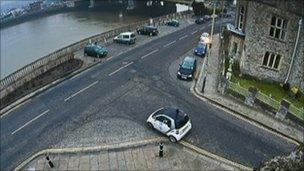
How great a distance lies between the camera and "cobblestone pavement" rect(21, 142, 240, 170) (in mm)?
24125

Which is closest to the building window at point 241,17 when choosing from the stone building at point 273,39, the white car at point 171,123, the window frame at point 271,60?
the stone building at point 273,39

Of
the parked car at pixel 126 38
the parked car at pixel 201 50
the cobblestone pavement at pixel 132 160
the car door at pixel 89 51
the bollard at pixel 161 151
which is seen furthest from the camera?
the parked car at pixel 126 38

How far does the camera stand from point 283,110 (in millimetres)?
29406

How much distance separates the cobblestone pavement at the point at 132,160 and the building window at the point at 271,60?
46.1ft

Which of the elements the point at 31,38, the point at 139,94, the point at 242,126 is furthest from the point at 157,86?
the point at 31,38

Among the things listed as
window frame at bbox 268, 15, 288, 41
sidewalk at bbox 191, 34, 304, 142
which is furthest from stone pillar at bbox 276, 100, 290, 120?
window frame at bbox 268, 15, 288, 41

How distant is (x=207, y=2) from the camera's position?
8400 cm

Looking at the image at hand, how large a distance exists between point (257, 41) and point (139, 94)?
12.8 m

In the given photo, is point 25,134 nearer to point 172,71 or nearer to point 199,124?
point 199,124

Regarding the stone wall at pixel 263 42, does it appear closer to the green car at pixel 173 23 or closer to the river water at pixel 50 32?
the green car at pixel 173 23

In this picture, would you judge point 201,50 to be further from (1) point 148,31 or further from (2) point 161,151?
(2) point 161,151

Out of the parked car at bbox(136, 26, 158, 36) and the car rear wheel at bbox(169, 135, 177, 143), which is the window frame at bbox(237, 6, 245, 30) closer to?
the car rear wheel at bbox(169, 135, 177, 143)

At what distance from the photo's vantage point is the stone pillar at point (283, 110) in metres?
29.1

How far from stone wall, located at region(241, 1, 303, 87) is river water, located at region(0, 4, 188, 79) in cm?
3713
